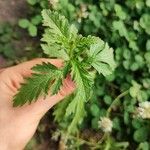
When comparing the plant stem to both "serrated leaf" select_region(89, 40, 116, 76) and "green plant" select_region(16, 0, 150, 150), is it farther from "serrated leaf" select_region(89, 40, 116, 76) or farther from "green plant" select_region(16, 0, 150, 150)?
"serrated leaf" select_region(89, 40, 116, 76)

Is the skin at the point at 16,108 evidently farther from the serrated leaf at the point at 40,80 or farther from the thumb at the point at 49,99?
the serrated leaf at the point at 40,80

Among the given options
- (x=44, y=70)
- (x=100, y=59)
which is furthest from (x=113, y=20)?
(x=44, y=70)

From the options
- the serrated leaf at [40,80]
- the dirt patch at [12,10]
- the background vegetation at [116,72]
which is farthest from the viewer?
the dirt patch at [12,10]

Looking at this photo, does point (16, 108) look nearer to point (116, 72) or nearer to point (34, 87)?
point (34, 87)

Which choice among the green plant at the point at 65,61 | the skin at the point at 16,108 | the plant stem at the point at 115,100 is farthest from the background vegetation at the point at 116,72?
the green plant at the point at 65,61

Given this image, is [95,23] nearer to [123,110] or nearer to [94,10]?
[94,10]

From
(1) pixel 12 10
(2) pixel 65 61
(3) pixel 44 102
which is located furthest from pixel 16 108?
(1) pixel 12 10

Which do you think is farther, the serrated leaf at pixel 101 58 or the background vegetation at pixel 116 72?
the background vegetation at pixel 116 72
